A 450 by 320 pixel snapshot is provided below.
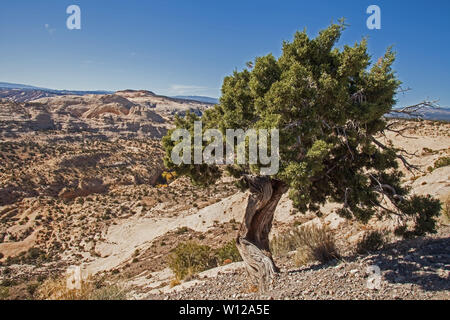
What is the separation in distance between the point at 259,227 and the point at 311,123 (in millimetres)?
3514

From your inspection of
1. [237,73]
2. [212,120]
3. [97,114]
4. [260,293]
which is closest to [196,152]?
[212,120]

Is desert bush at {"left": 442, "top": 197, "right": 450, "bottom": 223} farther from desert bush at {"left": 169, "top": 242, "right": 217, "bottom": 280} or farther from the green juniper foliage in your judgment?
desert bush at {"left": 169, "top": 242, "right": 217, "bottom": 280}

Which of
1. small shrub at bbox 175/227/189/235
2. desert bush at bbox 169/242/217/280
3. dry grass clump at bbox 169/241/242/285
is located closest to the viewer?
desert bush at bbox 169/242/217/280

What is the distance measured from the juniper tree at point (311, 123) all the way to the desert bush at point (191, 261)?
277 cm

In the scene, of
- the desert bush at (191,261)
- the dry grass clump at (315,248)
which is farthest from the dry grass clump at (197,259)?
the dry grass clump at (315,248)

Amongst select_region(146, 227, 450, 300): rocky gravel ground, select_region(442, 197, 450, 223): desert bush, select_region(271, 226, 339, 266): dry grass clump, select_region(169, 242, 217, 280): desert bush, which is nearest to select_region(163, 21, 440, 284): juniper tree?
select_region(146, 227, 450, 300): rocky gravel ground

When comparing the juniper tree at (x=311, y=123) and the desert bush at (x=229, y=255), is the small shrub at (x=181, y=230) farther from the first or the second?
the juniper tree at (x=311, y=123)

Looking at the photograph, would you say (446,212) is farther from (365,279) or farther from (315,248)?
(365,279)

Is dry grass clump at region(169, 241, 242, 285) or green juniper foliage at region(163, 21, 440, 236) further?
dry grass clump at region(169, 241, 242, 285)

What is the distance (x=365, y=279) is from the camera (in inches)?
221

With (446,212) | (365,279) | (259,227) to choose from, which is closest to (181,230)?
(259,227)

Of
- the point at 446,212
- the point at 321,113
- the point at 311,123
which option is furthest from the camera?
the point at 446,212

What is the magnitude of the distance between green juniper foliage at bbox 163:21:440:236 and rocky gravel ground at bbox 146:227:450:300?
1003 millimetres

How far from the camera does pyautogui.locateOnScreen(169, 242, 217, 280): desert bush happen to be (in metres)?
9.34
